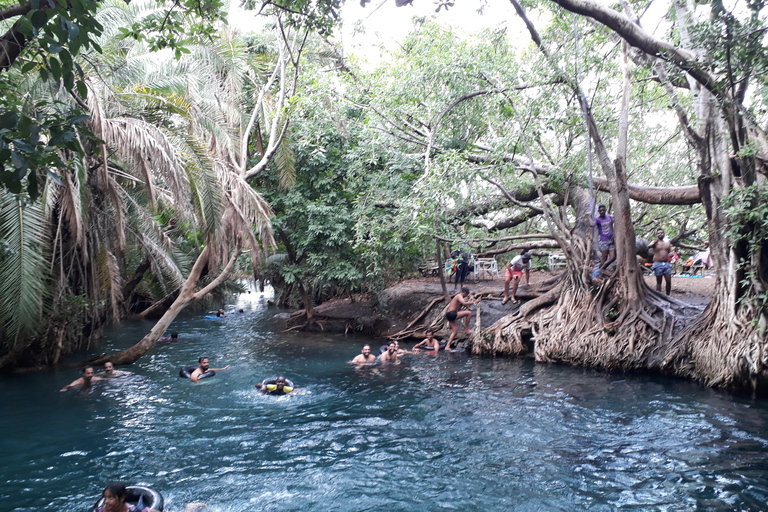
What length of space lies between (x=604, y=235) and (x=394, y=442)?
9178 mm

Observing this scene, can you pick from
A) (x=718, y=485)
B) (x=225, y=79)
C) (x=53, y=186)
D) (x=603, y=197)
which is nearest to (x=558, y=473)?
(x=718, y=485)

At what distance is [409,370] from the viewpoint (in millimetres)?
13641

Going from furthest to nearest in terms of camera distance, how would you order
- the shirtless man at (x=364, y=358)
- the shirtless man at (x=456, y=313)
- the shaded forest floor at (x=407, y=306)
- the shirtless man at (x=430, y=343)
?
the shaded forest floor at (x=407, y=306), the shirtless man at (x=456, y=313), the shirtless man at (x=430, y=343), the shirtless man at (x=364, y=358)

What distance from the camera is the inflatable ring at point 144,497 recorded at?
5302mm

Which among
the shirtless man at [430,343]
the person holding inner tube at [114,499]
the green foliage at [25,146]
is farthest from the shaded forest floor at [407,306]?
the green foliage at [25,146]

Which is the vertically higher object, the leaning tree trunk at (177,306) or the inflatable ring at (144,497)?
the leaning tree trunk at (177,306)

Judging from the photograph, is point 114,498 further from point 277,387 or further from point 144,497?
point 277,387

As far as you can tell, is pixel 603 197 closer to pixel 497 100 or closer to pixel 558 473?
pixel 497 100

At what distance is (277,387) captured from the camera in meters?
11.0

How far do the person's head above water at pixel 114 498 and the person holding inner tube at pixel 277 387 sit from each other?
5.58 metres

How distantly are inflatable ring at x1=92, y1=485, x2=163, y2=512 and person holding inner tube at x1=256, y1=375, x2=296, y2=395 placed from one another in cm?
520

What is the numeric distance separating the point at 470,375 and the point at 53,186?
10.3 meters

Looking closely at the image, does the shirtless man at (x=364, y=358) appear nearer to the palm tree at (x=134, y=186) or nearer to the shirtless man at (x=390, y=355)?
the shirtless man at (x=390, y=355)

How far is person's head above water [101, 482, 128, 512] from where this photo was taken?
5.35 metres
